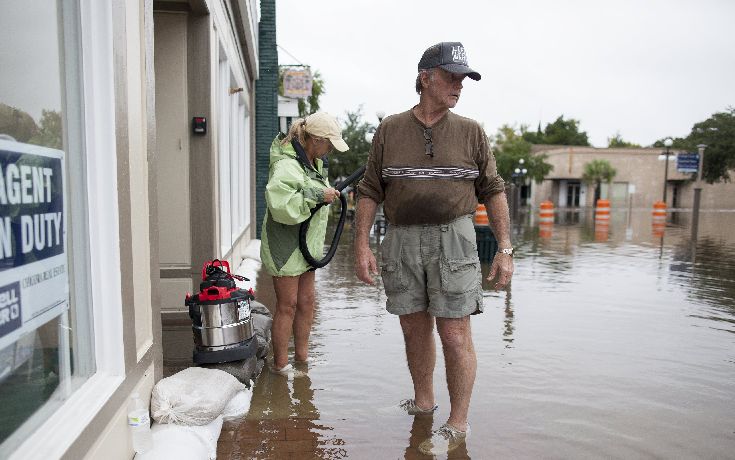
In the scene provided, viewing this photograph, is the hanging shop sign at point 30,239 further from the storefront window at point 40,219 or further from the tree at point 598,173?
the tree at point 598,173

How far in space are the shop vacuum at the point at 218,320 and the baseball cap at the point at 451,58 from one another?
5.49 ft

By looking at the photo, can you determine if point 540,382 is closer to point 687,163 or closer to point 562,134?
point 687,163

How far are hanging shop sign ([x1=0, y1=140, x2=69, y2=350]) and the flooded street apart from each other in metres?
1.43

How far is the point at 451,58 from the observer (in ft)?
10.3

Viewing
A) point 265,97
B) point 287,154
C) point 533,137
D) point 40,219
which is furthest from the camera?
point 533,137

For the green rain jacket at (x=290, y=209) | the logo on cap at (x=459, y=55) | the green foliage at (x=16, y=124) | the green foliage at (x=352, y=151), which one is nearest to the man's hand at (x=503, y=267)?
the logo on cap at (x=459, y=55)

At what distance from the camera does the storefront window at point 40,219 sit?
5.90ft

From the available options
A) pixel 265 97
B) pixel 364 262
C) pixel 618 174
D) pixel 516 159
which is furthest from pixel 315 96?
pixel 618 174

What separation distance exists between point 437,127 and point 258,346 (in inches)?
77.0

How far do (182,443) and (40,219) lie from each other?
1.29 m

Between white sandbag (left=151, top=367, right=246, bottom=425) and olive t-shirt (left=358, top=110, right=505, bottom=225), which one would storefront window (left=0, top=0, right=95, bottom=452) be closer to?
white sandbag (left=151, top=367, right=246, bottom=425)

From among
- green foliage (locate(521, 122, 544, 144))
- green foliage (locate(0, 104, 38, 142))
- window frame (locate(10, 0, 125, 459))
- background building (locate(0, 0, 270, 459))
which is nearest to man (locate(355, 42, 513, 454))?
background building (locate(0, 0, 270, 459))

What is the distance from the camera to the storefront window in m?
1.80

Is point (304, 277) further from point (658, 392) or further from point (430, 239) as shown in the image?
point (658, 392)
